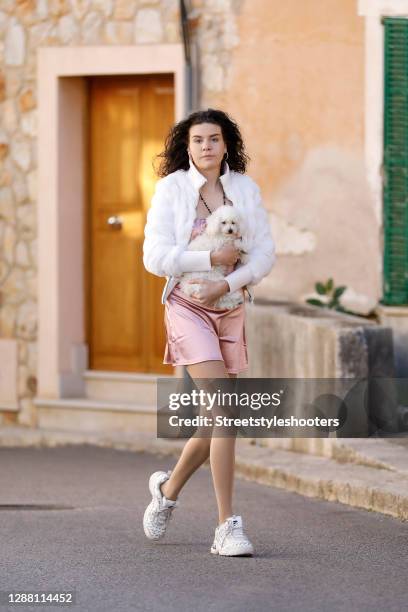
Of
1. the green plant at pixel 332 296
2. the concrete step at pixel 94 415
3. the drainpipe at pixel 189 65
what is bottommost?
the concrete step at pixel 94 415

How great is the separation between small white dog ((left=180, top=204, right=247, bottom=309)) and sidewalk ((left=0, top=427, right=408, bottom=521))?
1.65 metres

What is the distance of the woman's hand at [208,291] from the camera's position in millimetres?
6445

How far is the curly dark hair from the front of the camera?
6.72m

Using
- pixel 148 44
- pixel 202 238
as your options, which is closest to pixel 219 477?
pixel 202 238

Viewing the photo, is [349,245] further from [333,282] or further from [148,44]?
[148,44]

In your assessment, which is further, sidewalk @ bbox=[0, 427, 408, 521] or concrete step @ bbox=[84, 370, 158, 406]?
concrete step @ bbox=[84, 370, 158, 406]

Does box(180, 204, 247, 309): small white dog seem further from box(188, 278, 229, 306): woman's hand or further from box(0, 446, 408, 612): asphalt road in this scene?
box(0, 446, 408, 612): asphalt road

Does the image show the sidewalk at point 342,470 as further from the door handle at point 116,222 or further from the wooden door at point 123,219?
the door handle at point 116,222

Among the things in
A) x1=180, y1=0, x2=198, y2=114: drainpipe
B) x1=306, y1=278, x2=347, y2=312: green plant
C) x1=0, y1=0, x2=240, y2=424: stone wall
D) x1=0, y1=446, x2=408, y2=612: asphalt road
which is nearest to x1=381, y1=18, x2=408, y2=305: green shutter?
x1=306, y1=278, x2=347, y2=312: green plant

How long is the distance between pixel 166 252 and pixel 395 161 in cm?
486

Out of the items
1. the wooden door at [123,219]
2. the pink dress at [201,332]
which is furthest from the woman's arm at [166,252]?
the wooden door at [123,219]

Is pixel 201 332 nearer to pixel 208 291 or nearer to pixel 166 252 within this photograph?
pixel 208 291

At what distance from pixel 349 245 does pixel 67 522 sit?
433 centimetres

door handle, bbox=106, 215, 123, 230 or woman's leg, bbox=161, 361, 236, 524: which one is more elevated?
door handle, bbox=106, 215, 123, 230
